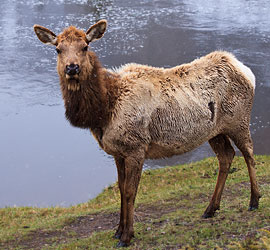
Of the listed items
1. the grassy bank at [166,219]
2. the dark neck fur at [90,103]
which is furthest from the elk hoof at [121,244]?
the dark neck fur at [90,103]

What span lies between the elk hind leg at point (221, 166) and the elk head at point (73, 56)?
8.86 ft

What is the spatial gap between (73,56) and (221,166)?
10.7 ft

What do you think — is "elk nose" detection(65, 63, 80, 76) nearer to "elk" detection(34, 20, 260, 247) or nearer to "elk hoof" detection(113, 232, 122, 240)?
"elk" detection(34, 20, 260, 247)

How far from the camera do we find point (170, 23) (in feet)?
81.8

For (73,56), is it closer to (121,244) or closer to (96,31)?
(96,31)

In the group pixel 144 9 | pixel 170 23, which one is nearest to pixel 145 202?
pixel 170 23

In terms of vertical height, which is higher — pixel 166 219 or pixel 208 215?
pixel 208 215

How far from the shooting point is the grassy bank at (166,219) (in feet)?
22.0

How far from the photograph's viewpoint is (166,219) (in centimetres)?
796

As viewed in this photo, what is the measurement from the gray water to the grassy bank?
6.41ft

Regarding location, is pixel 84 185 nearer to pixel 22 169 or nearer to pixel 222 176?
pixel 22 169

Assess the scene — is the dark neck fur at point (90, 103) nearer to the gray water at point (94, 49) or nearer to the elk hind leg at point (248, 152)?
the elk hind leg at point (248, 152)

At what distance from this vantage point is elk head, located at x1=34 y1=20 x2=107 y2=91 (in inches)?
249

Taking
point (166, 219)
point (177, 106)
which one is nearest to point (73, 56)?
point (177, 106)
